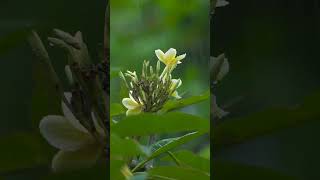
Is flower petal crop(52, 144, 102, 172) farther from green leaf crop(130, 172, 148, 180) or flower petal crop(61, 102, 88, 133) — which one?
green leaf crop(130, 172, 148, 180)

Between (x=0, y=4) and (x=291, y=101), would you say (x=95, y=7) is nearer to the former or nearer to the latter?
(x=0, y=4)

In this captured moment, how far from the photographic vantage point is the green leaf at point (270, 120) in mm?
1176

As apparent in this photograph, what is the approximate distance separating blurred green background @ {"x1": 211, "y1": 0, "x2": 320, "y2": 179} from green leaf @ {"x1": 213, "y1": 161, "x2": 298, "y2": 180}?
14 mm

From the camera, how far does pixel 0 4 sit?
1.10m

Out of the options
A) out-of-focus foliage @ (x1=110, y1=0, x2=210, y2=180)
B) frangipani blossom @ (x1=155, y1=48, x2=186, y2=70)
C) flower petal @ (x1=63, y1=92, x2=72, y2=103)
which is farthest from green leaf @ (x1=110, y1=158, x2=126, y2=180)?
frangipani blossom @ (x1=155, y1=48, x2=186, y2=70)

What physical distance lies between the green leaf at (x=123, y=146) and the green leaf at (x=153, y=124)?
0.02 metres

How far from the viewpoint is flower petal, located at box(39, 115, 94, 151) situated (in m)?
1.13

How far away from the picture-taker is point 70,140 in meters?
1.16

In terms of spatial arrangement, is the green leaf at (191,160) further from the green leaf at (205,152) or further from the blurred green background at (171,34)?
the blurred green background at (171,34)

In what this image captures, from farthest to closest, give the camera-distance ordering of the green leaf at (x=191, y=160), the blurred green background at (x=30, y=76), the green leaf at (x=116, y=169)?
the green leaf at (x=191, y=160), the green leaf at (x=116, y=169), the blurred green background at (x=30, y=76)

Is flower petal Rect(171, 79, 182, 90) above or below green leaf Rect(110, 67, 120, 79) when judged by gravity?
below

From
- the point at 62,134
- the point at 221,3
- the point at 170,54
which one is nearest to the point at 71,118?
the point at 62,134

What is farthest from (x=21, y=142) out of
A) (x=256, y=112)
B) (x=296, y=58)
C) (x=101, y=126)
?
(x=296, y=58)

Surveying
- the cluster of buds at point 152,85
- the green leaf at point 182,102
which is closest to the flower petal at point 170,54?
the cluster of buds at point 152,85
